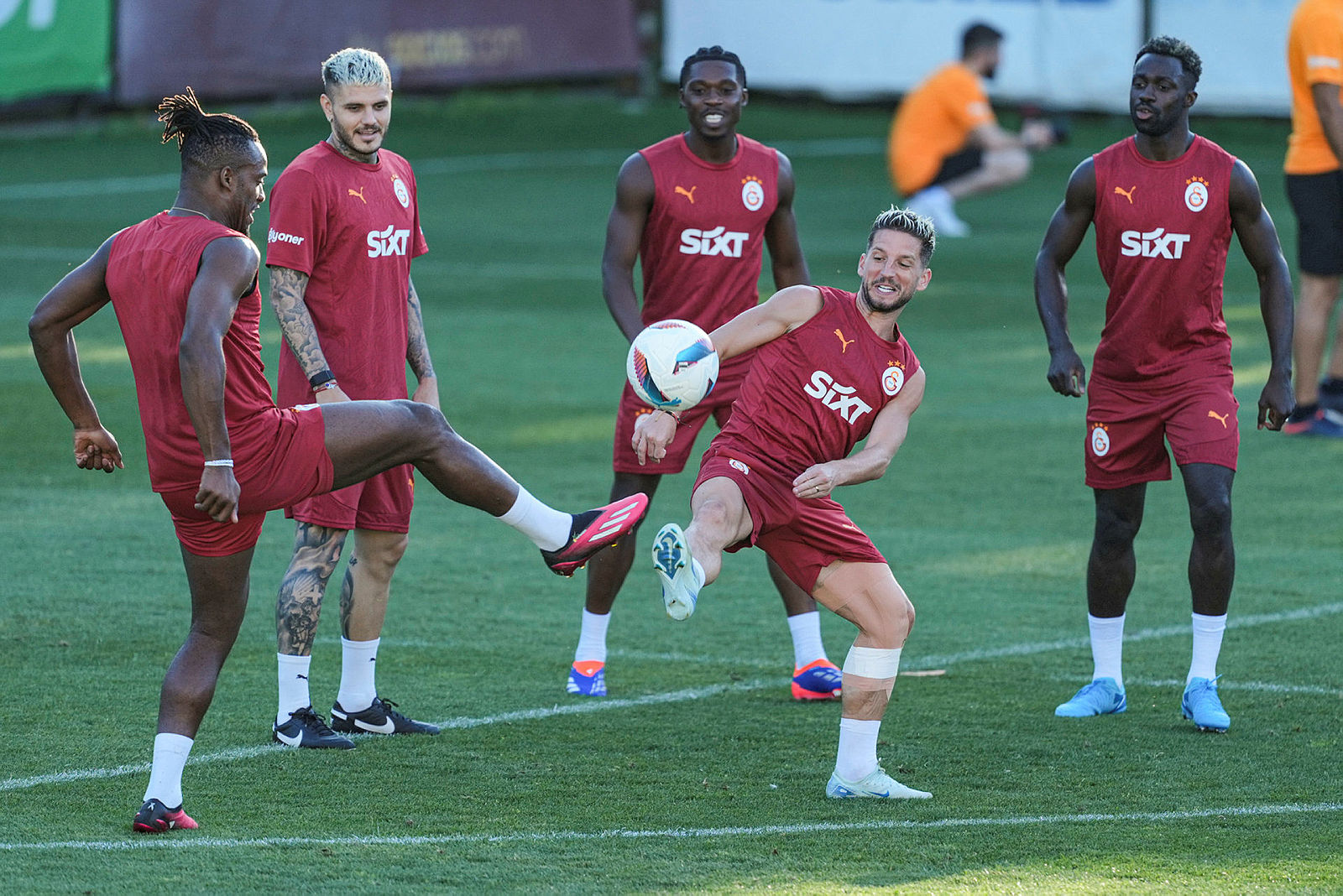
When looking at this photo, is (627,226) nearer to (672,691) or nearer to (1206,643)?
(672,691)

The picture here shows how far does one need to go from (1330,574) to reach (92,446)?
5.86 metres

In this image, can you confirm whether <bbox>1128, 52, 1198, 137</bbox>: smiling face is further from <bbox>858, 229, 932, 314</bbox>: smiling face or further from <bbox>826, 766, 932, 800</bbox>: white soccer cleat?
<bbox>826, 766, 932, 800</bbox>: white soccer cleat

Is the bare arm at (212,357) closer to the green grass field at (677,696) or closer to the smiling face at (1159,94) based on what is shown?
the green grass field at (677,696)

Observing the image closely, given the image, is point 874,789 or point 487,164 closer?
point 874,789

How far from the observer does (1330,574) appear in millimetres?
9117

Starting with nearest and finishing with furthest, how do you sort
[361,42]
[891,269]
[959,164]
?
1. [891,269]
2. [959,164]
3. [361,42]

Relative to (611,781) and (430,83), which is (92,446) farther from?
(430,83)

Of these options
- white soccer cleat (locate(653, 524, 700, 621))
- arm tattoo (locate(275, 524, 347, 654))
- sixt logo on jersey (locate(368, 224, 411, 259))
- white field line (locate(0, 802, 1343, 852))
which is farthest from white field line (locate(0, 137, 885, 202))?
white soccer cleat (locate(653, 524, 700, 621))

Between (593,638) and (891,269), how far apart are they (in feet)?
7.22

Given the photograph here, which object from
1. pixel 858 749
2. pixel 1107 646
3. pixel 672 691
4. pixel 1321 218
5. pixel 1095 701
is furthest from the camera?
pixel 1321 218

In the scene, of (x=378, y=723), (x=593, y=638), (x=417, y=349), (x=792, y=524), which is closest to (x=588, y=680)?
(x=593, y=638)

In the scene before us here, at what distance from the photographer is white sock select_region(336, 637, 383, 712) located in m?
6.74

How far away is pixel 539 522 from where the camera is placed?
6086 mm

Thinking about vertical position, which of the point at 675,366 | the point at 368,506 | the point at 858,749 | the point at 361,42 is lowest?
the point at 858,749
